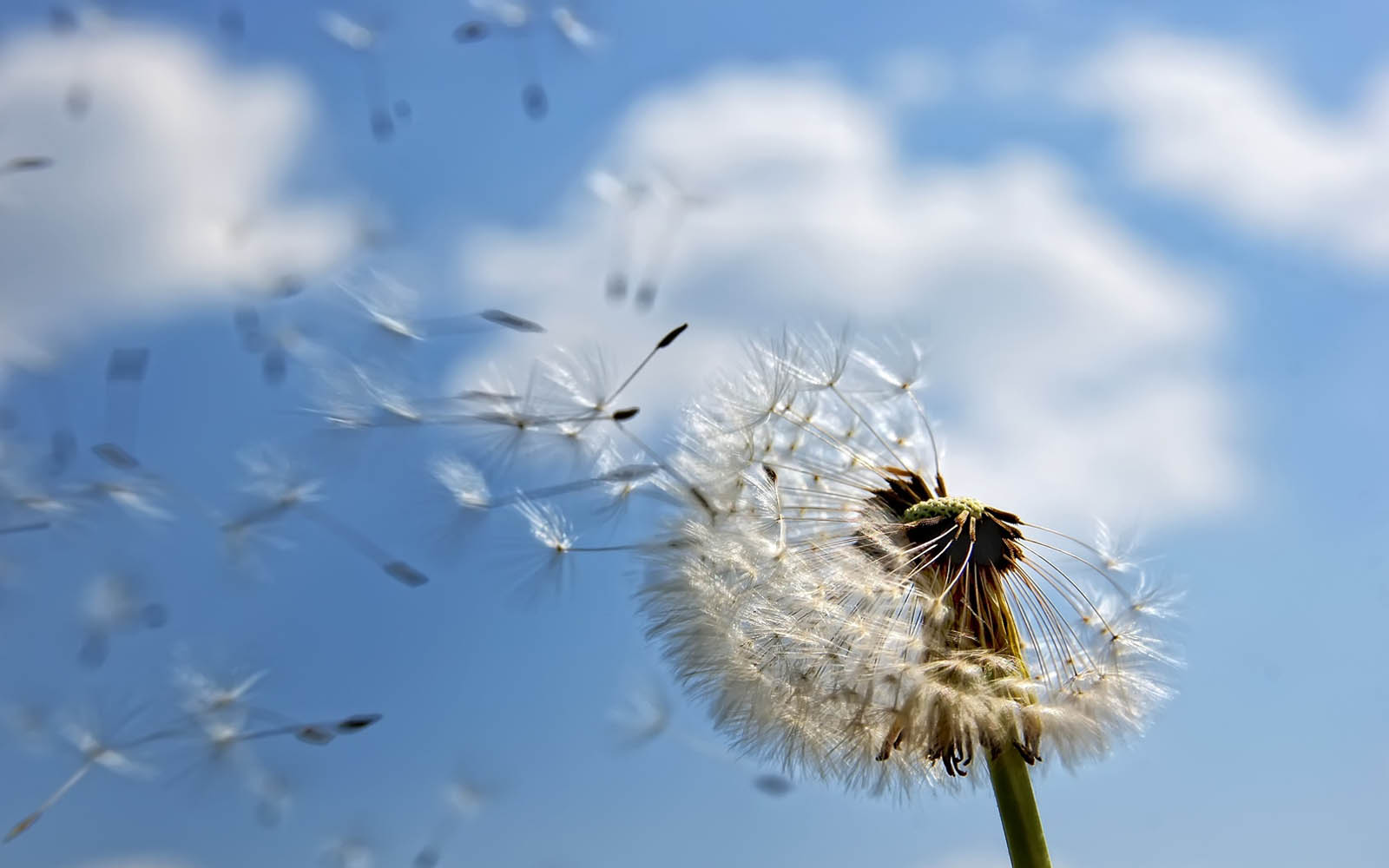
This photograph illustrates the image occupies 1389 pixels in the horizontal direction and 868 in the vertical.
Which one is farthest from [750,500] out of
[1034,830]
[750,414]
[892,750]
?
[1034,830]

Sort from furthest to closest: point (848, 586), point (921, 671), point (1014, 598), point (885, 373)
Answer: point (885, 373) → point (1014, 598) → point (848, 586) → point (921, 671)

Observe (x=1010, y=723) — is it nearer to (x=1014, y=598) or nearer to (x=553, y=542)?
(x=1014, y=598)

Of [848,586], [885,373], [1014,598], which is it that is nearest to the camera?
[848,586]

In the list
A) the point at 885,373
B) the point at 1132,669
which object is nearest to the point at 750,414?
the point at 885,373

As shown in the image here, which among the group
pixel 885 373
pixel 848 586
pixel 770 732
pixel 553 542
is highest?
pixel 885 373

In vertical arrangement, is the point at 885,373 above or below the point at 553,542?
above

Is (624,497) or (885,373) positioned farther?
(885,373)
